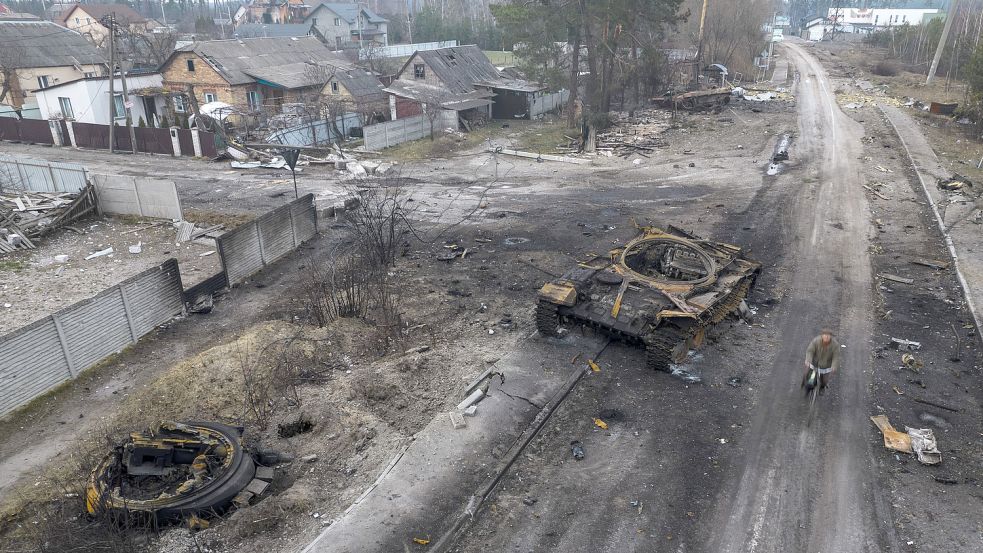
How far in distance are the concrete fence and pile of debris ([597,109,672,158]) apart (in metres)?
18.2

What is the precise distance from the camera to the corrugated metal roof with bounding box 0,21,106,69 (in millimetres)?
38594

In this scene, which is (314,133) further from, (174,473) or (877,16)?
(877,16)

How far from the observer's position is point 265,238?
1551 cm

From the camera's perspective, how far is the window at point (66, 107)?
1284 inches

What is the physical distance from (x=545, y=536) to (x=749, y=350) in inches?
242


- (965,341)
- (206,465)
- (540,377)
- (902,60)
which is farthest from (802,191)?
(902,60)

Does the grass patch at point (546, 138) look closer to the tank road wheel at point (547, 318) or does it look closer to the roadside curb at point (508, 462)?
the tank road wheel at point (547, 318)

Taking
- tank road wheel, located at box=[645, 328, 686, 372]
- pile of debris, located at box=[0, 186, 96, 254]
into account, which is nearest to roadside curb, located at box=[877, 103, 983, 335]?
tank road wheel, located at box=[645, 328, 686, 372]

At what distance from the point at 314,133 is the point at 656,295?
937 inches

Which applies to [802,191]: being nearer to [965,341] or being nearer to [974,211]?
[974,211]

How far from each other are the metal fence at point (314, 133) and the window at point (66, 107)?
12.9 m

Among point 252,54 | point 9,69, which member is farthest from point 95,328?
point 9,69

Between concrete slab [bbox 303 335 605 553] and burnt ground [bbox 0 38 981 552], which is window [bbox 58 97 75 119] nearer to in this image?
burnt ground [bbox 0 38 981 552]

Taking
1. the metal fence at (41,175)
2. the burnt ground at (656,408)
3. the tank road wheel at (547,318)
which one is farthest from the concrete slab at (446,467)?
the metal fence at (41,175)
